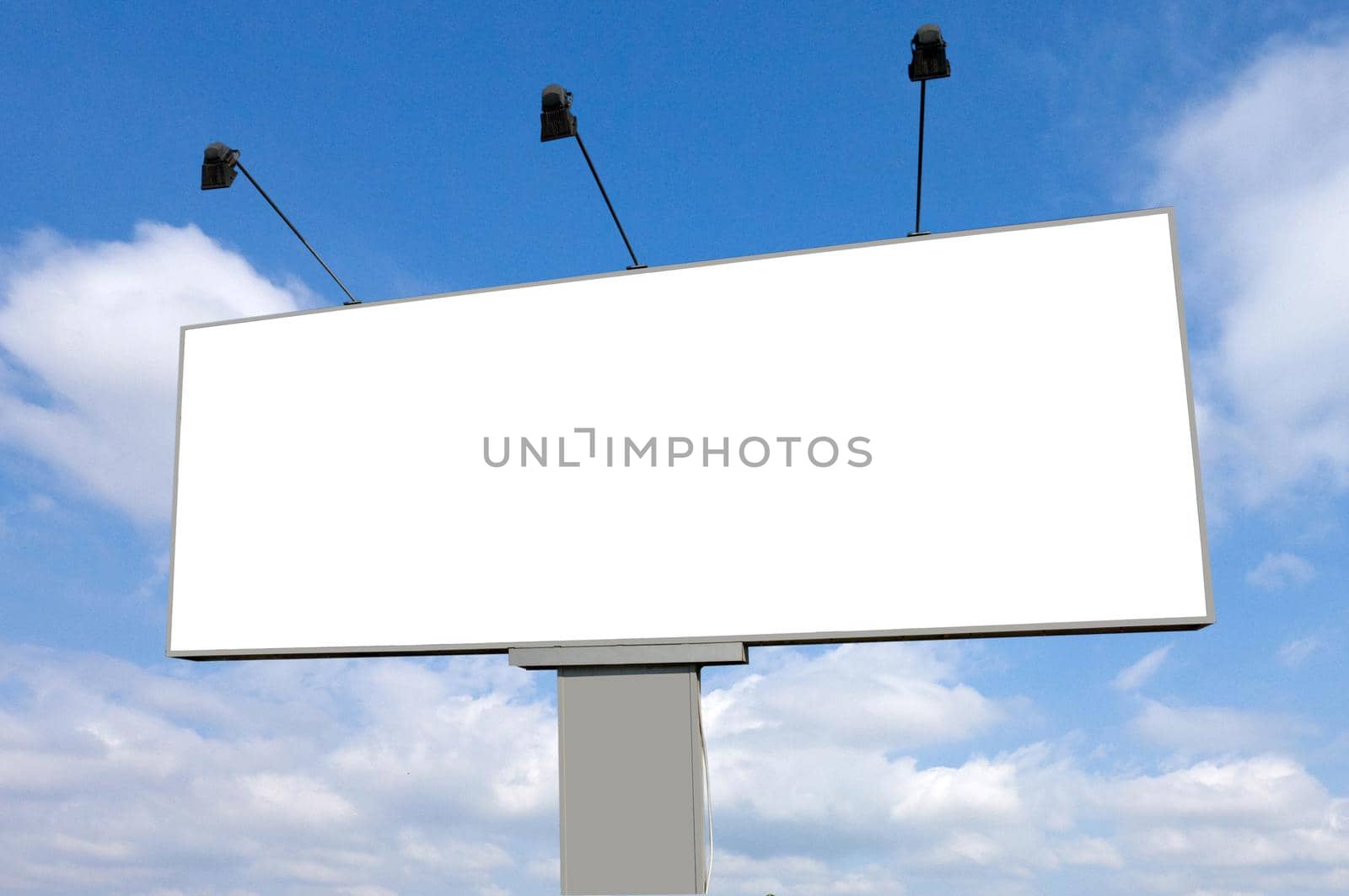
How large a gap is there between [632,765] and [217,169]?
16.1 ft

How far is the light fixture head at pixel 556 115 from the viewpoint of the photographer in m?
7.08

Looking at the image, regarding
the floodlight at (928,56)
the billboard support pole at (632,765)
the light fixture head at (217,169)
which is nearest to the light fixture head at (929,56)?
the floodlight at (928,56)

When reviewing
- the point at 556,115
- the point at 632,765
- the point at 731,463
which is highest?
the point at 556,115

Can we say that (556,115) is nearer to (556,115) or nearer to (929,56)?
(556,115)

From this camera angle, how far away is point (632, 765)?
6.75 meters

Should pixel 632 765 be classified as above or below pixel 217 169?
below

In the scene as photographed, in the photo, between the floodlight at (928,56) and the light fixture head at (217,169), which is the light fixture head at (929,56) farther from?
the light fixture head at (217,169)

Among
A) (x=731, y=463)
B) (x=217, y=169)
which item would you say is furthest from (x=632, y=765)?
(x=217, y=169)

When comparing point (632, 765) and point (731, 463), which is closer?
point (632, 765)

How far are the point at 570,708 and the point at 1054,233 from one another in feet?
13.2

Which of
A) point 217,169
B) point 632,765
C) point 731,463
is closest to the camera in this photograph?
point 632,765

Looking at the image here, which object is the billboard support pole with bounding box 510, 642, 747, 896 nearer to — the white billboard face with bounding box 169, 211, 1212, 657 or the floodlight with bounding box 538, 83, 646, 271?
the white billboard face with bounding box 169, 211, 1212, 657

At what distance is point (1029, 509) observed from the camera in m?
6.64

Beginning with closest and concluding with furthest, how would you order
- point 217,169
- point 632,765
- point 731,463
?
point 632,765 < point 731,463 < point 217,169
